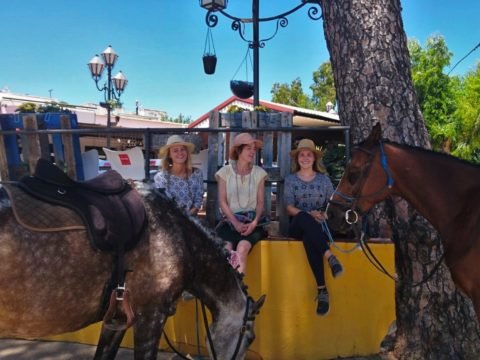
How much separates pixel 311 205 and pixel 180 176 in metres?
1.25

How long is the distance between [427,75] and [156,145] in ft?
64.1

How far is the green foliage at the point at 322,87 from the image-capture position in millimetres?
37094

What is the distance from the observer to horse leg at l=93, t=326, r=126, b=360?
2918mm

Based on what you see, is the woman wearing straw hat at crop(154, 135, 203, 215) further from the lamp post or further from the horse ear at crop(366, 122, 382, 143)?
the lamp post

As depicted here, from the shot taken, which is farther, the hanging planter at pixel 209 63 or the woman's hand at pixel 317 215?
the hanging planter at pixel 209 63

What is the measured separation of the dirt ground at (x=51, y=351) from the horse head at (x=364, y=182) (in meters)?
1.61

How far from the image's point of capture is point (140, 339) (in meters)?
2.71

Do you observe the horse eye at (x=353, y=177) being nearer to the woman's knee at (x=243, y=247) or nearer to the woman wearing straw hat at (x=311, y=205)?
the woman wearing straw hat at (x=311, y=205)

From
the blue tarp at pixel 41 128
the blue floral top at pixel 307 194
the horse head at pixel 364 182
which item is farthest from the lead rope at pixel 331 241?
the blue tarp at pixel 41 128

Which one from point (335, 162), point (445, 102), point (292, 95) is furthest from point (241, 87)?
point (292, 95)

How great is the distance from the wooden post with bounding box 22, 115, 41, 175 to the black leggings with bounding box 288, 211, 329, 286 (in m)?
2.87

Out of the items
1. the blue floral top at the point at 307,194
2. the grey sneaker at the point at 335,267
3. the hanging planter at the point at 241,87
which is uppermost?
the hanging planter at the point at 241,87

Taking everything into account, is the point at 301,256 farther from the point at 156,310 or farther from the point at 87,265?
the point at 87,265

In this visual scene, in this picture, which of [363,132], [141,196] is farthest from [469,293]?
[141,196]
